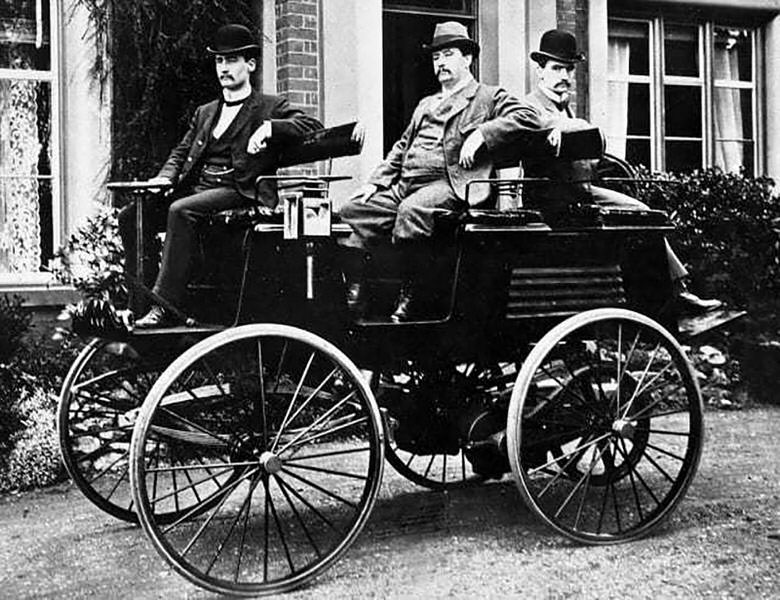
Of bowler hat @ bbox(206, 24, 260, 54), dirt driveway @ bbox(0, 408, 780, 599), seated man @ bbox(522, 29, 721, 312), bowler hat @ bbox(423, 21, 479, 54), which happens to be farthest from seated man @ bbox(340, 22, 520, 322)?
dirt driveway @ bbox(0, 408, 780, 599)

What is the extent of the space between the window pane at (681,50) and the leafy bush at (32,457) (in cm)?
694

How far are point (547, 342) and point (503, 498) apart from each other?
136cm

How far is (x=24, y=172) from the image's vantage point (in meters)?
8.34

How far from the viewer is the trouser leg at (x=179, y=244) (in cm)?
467

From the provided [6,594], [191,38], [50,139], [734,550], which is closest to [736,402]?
[734,550]

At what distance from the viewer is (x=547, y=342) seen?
4.72 meters

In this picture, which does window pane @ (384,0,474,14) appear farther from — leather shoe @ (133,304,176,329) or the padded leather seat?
leather shoe @ (133,304,176,329)

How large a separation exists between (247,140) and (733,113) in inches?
293

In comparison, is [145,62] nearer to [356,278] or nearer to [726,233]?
[356,278]

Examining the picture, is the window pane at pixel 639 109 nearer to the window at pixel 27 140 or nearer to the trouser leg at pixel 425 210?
the window at pixel 27 140

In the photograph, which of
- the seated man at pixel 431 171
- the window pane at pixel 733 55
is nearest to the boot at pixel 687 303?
the seated man at pixel 431 171

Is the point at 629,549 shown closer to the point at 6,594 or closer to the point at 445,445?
the point at 445,445

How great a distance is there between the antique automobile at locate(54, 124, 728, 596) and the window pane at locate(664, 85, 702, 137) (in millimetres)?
5749

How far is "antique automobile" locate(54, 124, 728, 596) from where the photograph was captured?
4.30 metres
